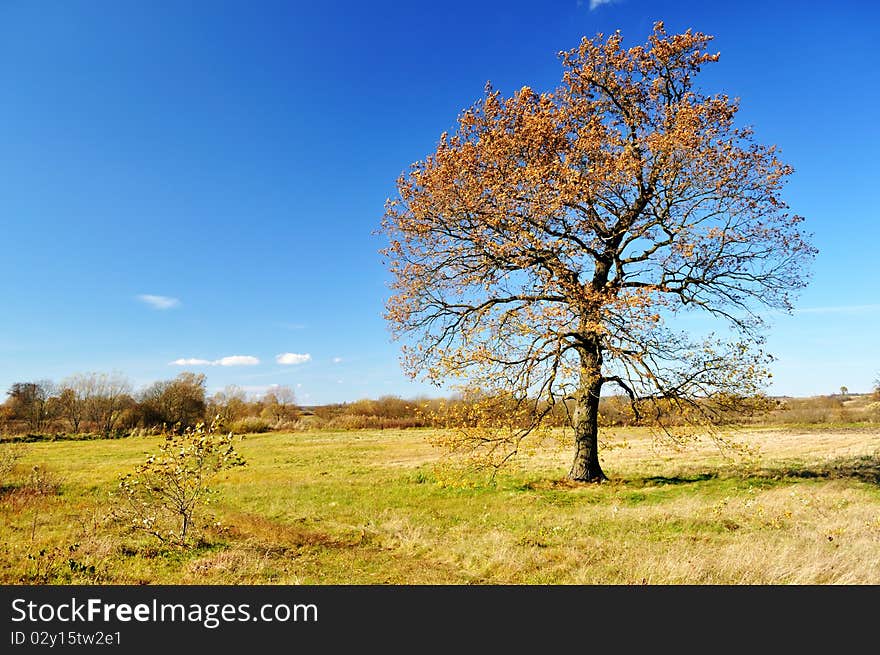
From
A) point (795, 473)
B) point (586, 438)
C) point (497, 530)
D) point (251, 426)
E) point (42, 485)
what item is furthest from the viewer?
point (251, 426)

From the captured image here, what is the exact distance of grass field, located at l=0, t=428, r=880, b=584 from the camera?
9.44 meters

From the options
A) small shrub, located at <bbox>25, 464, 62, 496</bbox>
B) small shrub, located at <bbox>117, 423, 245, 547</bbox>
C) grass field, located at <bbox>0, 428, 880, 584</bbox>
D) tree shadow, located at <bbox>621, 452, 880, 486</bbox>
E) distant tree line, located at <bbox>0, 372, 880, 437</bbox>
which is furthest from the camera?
distant tree line, located at <bbox>0, 372, 880, 437</bbox>

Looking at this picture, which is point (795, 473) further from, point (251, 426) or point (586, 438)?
point (251, 426)

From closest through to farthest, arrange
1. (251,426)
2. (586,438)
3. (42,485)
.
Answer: (586,438) → (42,485) → (251,426)

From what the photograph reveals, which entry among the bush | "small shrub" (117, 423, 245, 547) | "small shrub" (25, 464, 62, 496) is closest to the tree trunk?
"small shrub" (117, 423, 245, 547)

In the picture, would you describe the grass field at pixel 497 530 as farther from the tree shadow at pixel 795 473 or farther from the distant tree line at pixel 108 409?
the distant tree line at pixel 108 409

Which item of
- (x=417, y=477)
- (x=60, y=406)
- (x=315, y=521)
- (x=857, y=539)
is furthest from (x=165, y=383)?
(x=857, y=539)

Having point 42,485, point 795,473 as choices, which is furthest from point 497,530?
point 42,485

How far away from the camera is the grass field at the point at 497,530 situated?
31.0 ft

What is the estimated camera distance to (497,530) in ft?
44.9

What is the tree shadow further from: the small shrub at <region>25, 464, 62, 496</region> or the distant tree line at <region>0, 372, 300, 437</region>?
the distant tree line at <region>0, 372, 300, 437</region>

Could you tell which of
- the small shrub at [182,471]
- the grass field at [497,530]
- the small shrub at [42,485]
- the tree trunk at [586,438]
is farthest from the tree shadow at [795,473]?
the small shrub at [42,485]

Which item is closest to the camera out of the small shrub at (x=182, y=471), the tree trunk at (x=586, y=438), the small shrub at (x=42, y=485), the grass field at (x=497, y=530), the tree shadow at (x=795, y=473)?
the grass field at (x=497, y=530)

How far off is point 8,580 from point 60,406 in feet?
247
